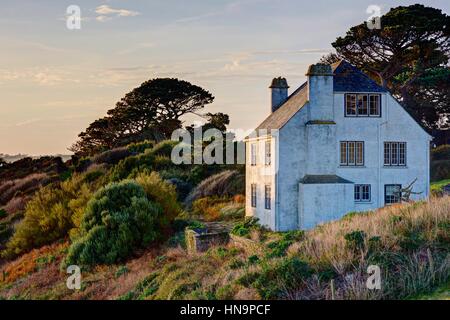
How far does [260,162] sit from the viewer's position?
105 ft

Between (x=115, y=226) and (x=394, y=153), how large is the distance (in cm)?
1392

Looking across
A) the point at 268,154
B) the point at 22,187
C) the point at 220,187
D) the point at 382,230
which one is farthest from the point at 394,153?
the point at 22,187

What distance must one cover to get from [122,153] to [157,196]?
2265 centimetres

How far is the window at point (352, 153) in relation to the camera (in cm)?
3023

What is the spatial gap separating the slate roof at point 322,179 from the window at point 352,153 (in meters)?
0.89

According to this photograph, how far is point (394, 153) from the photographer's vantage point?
3086 centimetres

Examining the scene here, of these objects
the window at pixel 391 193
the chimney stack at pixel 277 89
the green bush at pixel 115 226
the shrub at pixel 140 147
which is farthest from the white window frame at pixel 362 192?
the shrub at pixel 140 147

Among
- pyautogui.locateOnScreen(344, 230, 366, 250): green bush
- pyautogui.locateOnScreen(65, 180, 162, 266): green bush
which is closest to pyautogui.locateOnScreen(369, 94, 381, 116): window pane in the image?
pyautogui.locateOnScreen(65, 180, 162, 266): green bush

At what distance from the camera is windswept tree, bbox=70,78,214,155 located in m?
68.6

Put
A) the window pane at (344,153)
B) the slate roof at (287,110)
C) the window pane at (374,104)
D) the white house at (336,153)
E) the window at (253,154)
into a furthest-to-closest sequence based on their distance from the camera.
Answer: the window at (253,154)
the window pane at (374,104)
the window pane at (344,153)
the slate roof at (287,110)
the white house at (336,153)

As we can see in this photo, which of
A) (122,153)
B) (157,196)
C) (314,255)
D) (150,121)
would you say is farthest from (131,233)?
(150,121)

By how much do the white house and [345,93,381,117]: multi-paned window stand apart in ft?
0.16

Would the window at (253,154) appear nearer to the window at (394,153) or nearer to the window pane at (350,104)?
the window pane at (350,104)
